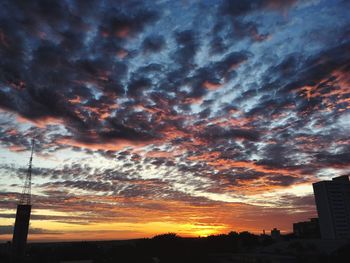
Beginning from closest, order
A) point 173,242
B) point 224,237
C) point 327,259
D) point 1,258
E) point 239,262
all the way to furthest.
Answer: point 327,259
point 239,262
point 173,242
point 1,258
point 224,237

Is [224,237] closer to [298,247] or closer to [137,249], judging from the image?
[298,247]

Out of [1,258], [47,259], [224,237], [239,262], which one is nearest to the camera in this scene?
[239,262]

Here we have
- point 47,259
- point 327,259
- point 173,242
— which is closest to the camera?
point 327,259

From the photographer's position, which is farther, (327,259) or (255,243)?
(255,243)

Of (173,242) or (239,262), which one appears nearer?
(239,262)

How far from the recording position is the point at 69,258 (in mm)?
148500

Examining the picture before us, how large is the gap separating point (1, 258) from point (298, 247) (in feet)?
447

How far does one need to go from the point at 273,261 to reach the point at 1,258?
13102 cm

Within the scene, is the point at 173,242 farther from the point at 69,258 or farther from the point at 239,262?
the point at 69,258

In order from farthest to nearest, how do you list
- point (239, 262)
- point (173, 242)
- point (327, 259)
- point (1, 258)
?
point (1, 258), point (173, 242), point (239, 262), point (327, 259)

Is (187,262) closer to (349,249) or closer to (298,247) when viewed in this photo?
(349,249)

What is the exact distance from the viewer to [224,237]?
17562cm

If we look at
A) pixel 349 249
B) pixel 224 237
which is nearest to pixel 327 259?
pixel 349 249

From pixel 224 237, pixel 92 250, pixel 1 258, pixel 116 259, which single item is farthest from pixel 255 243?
pixel 1 258
